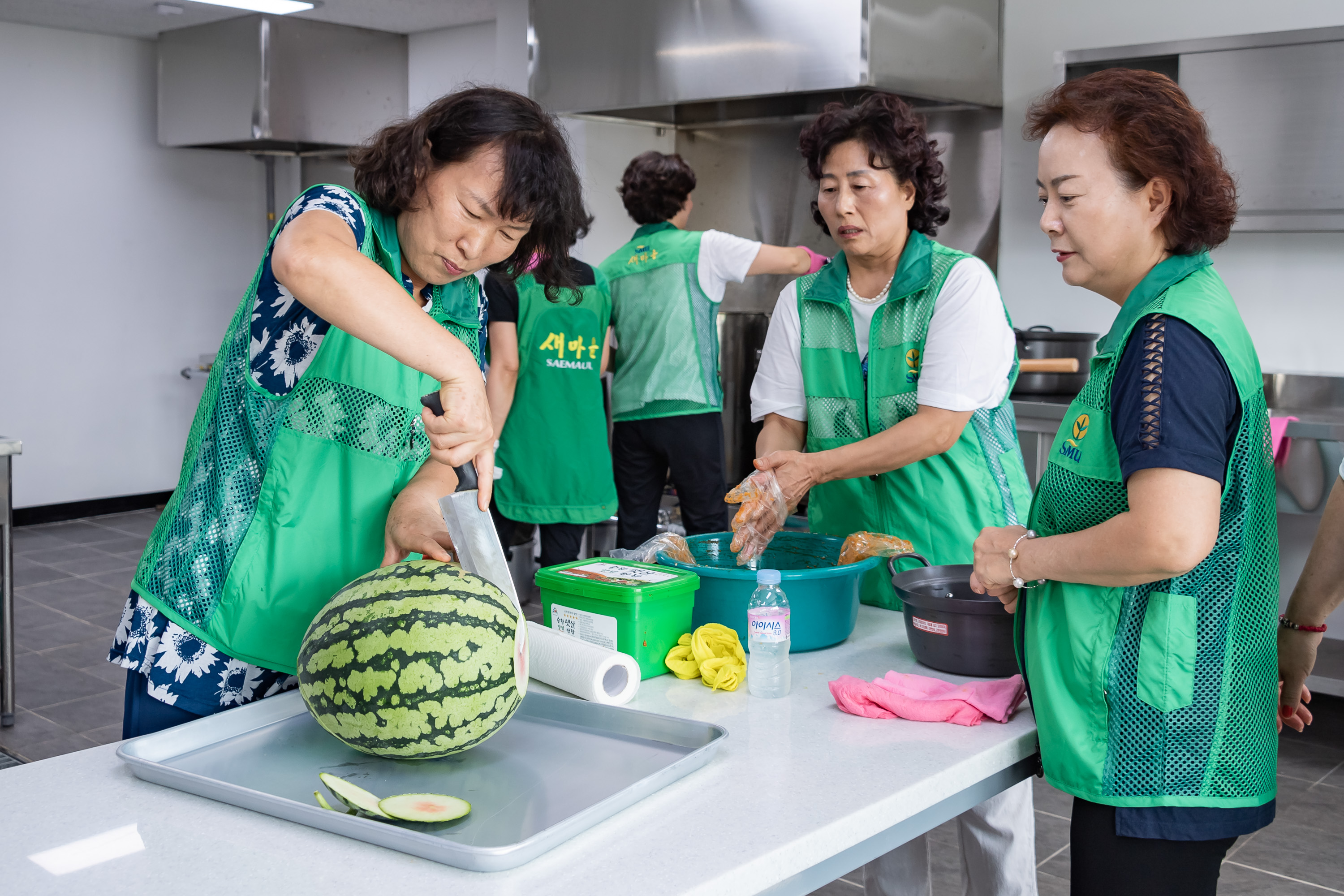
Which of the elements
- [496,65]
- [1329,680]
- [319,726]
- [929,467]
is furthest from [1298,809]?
[496,65]

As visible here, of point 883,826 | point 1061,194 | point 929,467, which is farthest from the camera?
point 929,467

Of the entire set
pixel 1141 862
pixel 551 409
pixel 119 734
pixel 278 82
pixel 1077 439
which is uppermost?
pixel 278 82

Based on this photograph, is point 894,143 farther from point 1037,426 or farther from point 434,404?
point 1037,426

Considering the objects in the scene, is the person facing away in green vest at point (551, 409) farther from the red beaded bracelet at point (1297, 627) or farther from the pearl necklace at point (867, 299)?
the red beaded bracelet at point (1297, 627)

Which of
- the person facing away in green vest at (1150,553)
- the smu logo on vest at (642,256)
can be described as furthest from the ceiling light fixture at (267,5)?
the person facing away in green vest at (1150,553)

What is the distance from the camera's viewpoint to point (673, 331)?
3.93 meters

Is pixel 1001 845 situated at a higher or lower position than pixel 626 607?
lower

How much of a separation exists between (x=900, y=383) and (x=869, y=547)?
1.16 feet

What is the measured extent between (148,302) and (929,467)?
6006mm

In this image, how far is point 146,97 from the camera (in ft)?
22.0

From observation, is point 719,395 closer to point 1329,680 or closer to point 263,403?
point 1329,680

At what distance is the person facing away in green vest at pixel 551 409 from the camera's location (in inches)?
151

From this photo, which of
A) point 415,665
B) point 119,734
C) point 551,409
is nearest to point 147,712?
point 415,665

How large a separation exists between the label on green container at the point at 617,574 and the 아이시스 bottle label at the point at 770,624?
0.53ft
